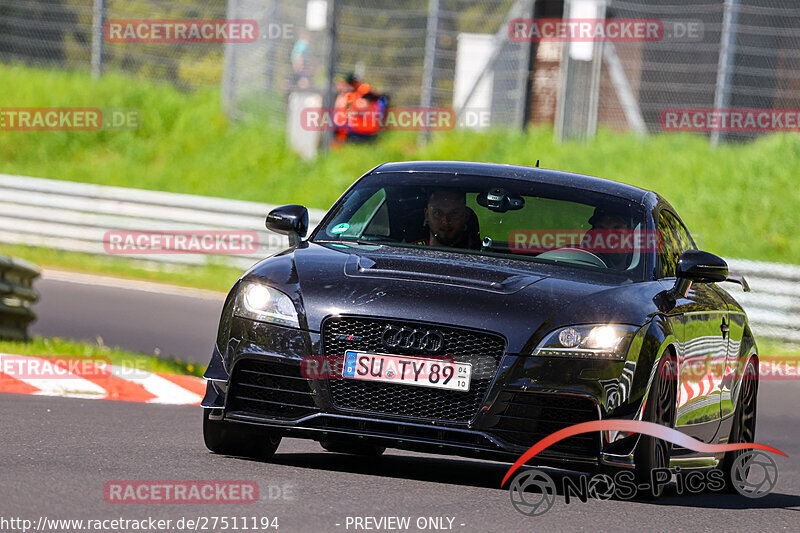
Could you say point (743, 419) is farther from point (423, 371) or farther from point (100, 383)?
point (100, 383)

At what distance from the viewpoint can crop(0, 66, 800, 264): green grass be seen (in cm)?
2144

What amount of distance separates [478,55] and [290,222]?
17.7 metres

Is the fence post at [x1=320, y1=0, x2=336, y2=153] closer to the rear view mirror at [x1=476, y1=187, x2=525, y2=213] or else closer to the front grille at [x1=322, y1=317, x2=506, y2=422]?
the rear view mirror at [x1=476, y1=187, x2=525, y2=213]

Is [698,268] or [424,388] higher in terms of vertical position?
[698,268]

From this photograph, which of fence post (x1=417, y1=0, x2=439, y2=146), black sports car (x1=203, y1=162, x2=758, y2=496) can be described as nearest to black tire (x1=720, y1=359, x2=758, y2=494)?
black sports car (x1=203, y1=162, x2=758, y2=496)

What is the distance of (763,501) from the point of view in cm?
744

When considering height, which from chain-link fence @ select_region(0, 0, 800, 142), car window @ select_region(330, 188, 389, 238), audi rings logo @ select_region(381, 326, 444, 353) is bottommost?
audi rings logo @ select_region(381, 326, 444, 353)

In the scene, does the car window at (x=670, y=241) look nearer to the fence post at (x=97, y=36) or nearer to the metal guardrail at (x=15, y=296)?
the metal guardrail at (x=15, y=296)

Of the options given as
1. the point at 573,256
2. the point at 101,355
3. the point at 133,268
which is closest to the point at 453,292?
the point at 573,256

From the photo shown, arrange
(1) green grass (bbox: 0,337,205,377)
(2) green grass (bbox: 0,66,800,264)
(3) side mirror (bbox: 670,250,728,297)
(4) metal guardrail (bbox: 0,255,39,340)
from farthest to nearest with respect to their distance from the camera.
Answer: (2) green grass (bbox: 0,66,800,264) → (4) metal guardrail (bbox: 0,255,39,340) → (1) green grass (bbox: 0,337,205,377) → (3) side mirror (bbox: 670,250,728,297)

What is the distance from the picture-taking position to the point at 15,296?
11297mm

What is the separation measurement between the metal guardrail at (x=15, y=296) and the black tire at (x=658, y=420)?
19.1 feet

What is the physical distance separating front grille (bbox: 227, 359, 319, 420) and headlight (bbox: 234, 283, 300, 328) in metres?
0.19

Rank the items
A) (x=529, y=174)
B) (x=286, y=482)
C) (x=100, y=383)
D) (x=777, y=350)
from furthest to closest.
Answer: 1. (x=777, y=350)
2. (x=100, y=383)
3. (x=529, y=174)
4. (x=286, y=482)
